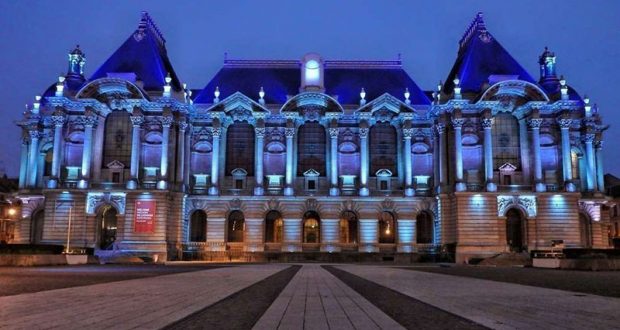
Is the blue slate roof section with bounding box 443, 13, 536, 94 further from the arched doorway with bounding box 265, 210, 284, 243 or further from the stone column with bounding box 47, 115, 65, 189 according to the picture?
the stone column with bounding box 47, 115, 65, 189

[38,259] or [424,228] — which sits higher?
[424,228]

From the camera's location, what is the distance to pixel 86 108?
60.5 metres

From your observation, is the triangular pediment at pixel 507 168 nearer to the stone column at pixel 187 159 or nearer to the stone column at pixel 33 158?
the stone column at pixel 187 159

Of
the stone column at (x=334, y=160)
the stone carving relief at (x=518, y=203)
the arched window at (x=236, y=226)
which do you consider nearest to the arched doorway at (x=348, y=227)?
the stone column at (x=334, y=160)

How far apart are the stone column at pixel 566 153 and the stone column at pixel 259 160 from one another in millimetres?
32047

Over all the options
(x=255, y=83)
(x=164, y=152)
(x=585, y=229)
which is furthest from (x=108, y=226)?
(x=585, y=229)

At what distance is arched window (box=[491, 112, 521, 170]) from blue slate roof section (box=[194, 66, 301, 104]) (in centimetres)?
2349

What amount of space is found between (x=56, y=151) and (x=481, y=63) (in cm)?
4776

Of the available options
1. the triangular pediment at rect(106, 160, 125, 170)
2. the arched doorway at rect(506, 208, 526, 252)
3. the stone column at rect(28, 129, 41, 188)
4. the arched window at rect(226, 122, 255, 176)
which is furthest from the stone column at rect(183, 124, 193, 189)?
the arched doorway at rect(506, 208, 526, 252)

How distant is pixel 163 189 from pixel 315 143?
18.0 metres

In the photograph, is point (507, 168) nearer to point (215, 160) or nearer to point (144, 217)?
point (215, 160)

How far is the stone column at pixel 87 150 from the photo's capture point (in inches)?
2323

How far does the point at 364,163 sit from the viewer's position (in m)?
63.8

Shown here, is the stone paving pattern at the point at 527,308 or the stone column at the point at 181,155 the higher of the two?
the stone column at the point at 181,155
